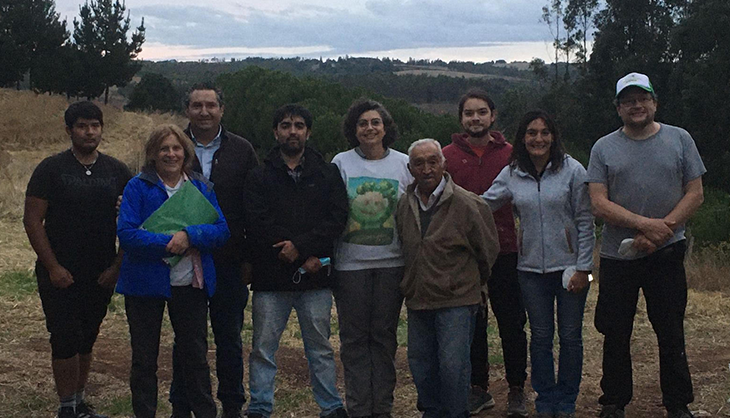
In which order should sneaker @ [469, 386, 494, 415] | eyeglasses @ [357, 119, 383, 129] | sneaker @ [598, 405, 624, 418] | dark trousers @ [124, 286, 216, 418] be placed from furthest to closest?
sneaker @ [469, 386, 494, 415], sneaker @ [598, 405, 624, 418], eyeglasses @ [357, 119, 383, 129], dark trousers @ [124, 286, 216, 418]

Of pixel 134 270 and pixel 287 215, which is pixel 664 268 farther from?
pixel 134 270

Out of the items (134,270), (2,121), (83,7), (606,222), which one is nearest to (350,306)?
(134,270)

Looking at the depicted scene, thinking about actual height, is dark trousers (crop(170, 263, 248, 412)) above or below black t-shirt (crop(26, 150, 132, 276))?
below

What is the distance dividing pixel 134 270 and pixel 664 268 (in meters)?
2.97

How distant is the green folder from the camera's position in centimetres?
455

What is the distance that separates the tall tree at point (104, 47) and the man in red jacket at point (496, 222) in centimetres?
4051

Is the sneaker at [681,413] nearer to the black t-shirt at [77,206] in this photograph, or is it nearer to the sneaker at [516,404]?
the sneaker at [516,404]

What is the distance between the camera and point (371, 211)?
15.8ft

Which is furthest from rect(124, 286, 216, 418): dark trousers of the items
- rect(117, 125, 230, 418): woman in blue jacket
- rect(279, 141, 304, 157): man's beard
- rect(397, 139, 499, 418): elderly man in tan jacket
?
rect(397, 139, 499, 418): elderly man in tan jacket

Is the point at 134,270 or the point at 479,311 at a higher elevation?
the point at 134,270

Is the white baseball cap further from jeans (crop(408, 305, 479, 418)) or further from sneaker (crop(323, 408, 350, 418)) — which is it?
sneaker (crop(323, 408, 350, 418))

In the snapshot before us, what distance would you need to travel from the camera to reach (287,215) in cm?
475

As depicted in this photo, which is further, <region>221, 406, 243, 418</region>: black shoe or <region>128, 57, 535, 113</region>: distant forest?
<region>128, 57, 535, 113</region>: distant forest

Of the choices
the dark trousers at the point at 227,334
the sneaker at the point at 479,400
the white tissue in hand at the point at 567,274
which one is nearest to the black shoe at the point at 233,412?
the dark trousers at the point at 227,334
